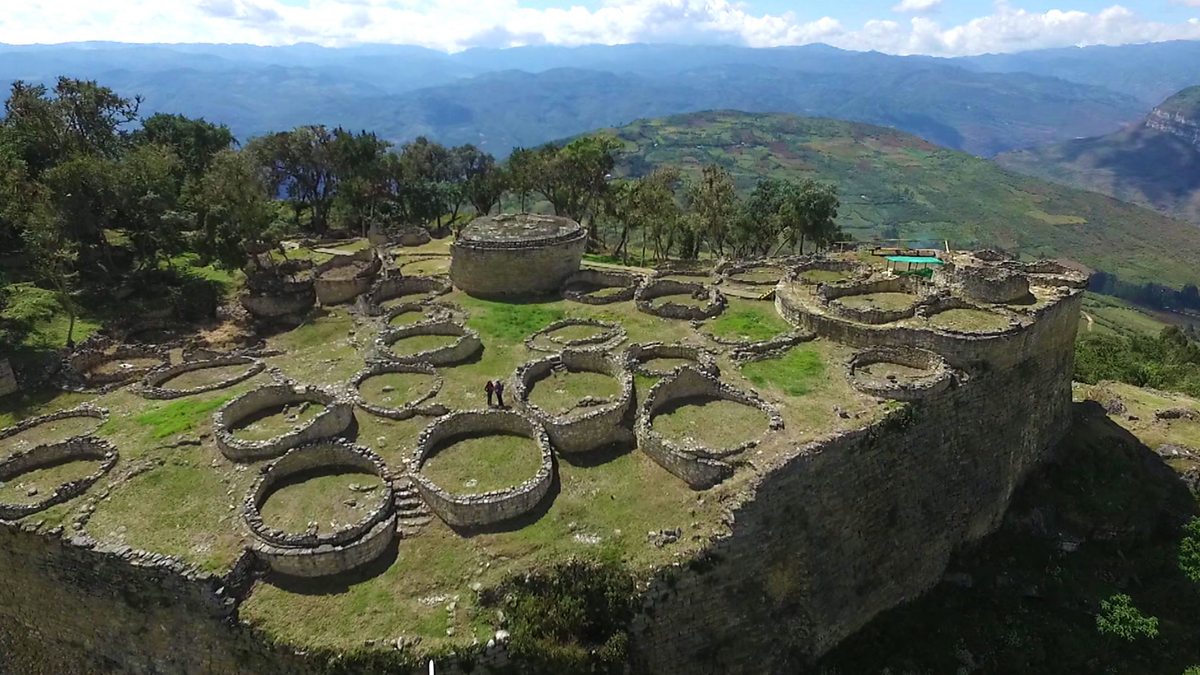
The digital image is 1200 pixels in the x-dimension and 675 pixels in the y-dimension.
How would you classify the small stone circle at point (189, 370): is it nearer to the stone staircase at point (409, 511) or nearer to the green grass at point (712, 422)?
the stone staircase at point (409, 511)

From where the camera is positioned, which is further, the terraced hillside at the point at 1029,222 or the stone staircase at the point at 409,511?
the terraced hillside at the point at 1029,222

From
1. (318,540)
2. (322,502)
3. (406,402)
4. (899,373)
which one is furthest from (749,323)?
(318,540)

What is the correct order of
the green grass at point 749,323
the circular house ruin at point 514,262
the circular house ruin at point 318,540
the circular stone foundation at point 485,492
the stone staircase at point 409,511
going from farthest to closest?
the circular house ruin at point 514,262, the green grass at point 749,323, the stone staircase at point 409,511, the circular stone foundation at point 485,492, the circular house ruin at point 318,540

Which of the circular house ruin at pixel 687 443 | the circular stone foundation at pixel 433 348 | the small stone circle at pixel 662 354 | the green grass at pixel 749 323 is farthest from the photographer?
the green grass at pixel 749 323

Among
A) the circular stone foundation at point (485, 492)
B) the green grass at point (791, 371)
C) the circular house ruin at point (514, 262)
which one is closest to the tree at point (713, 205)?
the circular house ruin at point (514, 262)

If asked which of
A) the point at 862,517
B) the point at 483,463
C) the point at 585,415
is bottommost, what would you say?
the point at 862,517

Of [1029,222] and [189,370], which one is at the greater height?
[189,370]

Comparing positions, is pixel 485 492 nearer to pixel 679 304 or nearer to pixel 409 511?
pixel 409 511
